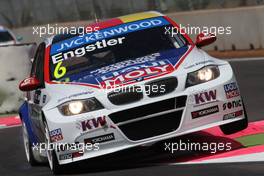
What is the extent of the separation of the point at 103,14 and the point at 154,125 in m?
19.8

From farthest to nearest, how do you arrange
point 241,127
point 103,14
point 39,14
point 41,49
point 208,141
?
point 39,14
point 103,14
point 41,49
point 208,141
point 241,127

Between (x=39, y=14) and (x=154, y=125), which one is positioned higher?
(x=154, y=125)

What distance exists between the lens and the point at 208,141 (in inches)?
429

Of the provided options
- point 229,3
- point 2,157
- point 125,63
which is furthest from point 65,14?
point 125,63

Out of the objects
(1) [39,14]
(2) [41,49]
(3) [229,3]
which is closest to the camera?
(2) [41,49]

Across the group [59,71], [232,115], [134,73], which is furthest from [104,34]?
[232,115]

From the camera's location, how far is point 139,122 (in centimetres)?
948

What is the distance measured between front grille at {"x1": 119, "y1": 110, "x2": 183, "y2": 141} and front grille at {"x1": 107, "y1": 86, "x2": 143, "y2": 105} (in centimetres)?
23

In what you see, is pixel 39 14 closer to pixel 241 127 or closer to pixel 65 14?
pixel 65 14

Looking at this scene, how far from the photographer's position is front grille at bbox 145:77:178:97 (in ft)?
31.1

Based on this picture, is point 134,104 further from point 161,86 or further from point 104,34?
point 104,34

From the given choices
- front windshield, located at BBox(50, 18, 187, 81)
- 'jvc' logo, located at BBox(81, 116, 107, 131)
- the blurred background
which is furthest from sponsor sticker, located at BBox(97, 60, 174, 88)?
the blurred background

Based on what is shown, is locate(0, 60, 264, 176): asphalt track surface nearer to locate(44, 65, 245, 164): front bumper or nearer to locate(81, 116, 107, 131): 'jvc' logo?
locate(44, 65, 245, 164): front bumper

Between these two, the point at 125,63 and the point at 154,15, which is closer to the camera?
the point at 125,63
